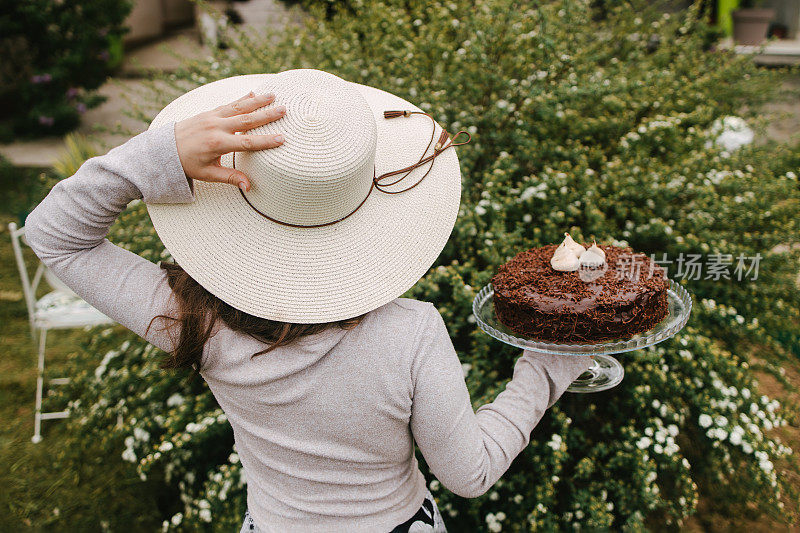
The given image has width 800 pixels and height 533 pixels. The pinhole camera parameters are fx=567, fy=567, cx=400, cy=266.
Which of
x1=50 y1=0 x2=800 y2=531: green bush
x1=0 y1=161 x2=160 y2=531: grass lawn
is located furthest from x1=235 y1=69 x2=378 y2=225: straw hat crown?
x1=0 y1=161 x2=160 y2=531: grass lawn

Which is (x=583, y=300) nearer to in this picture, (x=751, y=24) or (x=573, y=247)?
(x=573, y=247)

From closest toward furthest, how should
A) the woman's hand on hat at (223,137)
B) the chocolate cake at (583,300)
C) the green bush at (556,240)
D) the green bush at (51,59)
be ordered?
the woman's hand on hat at (223,137)
the chocolate cake at (583,300)
the green bush at (556,240)
the green bush at (51,59)

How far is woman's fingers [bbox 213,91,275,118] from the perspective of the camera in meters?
1.00

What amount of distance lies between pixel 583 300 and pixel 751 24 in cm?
954

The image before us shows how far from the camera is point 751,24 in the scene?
888cm

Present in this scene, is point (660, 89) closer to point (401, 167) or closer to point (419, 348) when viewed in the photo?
point (401, 167)

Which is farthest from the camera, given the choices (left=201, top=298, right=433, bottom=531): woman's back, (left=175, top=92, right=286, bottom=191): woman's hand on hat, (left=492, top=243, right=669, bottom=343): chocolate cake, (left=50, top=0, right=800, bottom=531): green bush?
(left=50, top=0, right=800, bottom=531): green bush

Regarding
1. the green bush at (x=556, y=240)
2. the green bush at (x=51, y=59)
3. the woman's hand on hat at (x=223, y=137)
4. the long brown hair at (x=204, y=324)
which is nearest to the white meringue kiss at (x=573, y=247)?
the green bush at (x=556, y=240)

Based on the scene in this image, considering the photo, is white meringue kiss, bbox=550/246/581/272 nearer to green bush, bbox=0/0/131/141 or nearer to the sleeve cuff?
the sleeve cuff

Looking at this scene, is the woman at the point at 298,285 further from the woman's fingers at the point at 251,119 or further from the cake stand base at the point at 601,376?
the cake stand base at the point at 601,376

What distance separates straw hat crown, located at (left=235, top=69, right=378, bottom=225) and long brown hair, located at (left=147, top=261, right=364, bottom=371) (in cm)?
21

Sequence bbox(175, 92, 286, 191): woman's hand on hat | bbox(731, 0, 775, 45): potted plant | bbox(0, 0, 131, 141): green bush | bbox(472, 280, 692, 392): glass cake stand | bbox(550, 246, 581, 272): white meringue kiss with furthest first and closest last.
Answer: bbox(731, 0, 775, 45): potted plant, bbox(0, 0, 131, 141): green bush, bbox(550, 246, 581, 272): white meringue kiss, bbox(472, 280, 692, 392): glass cake stand, bbox(175, 92, 286, 191): woman's hand on hat

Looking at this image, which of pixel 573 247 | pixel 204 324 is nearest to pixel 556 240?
pixel 573 247

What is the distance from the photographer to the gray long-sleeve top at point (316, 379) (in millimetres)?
1060
